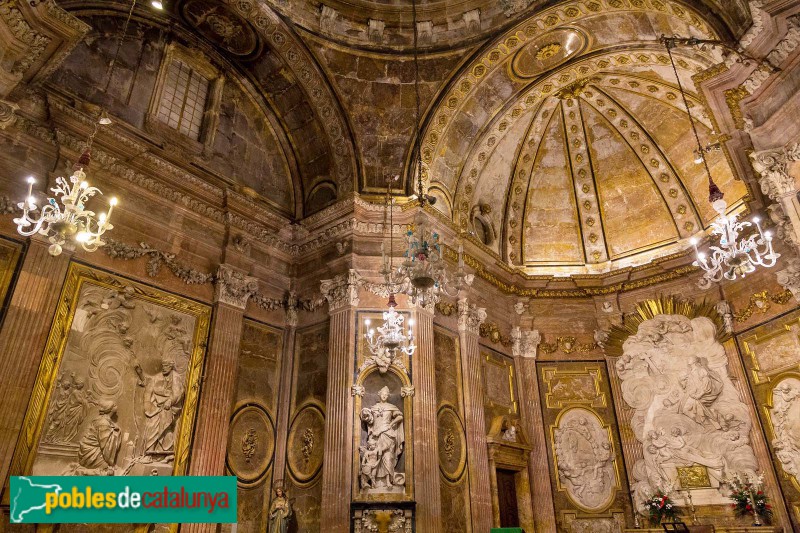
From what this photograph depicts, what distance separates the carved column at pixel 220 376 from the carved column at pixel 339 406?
5.45ft

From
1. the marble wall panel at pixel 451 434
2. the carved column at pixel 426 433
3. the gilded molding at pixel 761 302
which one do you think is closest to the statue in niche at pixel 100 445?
the carved column at pixel 426 433

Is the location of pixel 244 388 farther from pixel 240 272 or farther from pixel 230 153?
pixel 230 153

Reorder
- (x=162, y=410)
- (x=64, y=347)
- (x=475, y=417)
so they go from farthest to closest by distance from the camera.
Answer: (x=475, y=417), (x=162, y=410), (x=64, y=347)

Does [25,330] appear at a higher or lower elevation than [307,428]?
higher

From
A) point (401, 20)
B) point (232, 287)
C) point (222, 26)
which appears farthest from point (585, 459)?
point (222, 26)

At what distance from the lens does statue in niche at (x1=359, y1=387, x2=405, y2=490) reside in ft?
29.1

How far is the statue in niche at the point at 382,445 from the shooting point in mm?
8859

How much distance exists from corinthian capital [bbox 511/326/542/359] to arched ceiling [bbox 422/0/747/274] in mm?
1963

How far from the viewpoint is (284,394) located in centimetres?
1043

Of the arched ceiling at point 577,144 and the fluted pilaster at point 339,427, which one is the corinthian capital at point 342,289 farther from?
the arched ceiling at point 577,144

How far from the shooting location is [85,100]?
9.03m

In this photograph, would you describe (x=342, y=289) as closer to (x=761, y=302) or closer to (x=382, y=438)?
(x=382, y=438)

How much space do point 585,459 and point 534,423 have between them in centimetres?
141

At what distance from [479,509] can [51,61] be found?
9937mm
